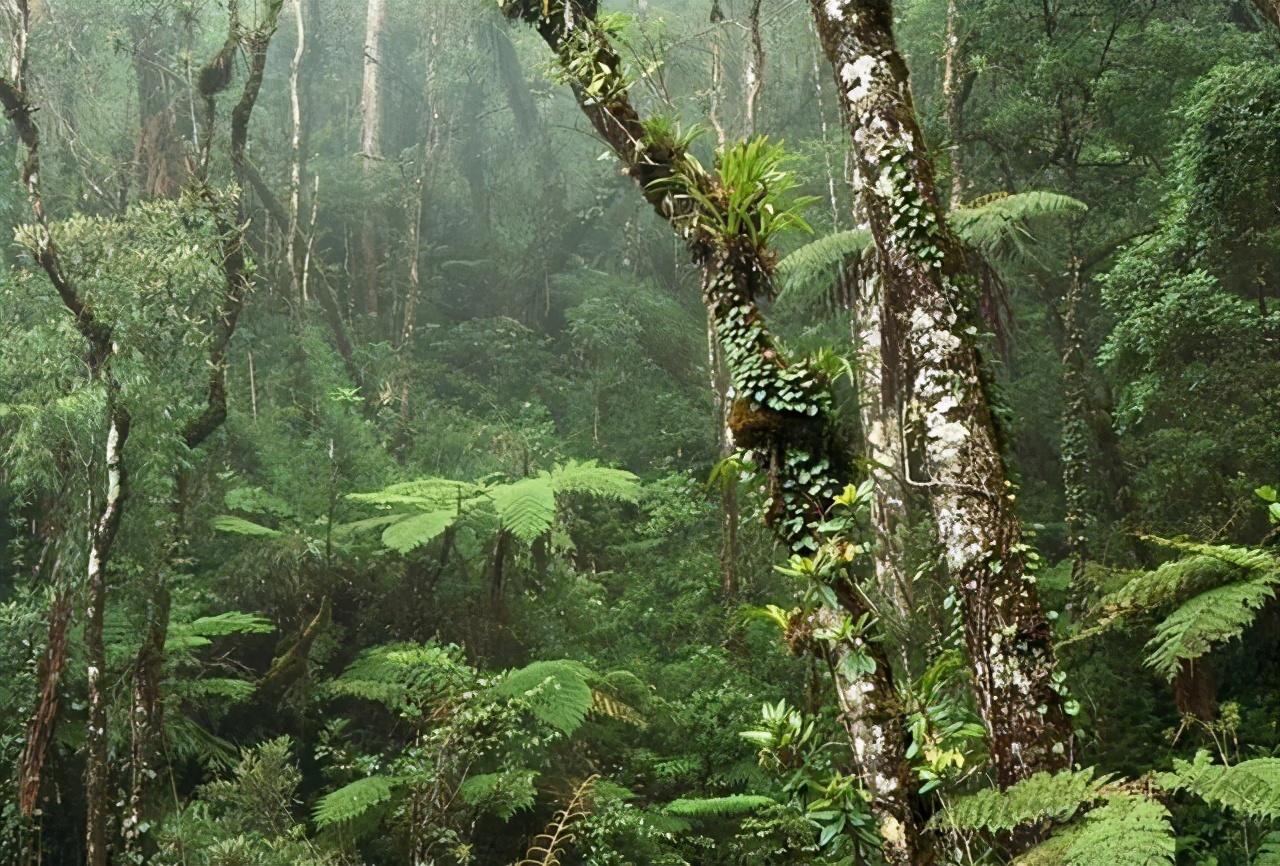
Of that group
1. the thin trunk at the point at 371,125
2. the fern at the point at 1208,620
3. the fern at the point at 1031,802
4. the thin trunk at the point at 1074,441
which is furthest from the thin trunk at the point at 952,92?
the thin trunk at the point at 371,125

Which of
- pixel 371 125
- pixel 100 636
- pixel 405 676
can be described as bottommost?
pixel 405 676

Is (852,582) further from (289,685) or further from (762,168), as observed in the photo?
(289,685)

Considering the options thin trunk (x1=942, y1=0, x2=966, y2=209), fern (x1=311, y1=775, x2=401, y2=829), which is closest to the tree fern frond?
Result: fern (x1=311, y1=775, x2=401, y2=829)

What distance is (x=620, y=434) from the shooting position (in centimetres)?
1388

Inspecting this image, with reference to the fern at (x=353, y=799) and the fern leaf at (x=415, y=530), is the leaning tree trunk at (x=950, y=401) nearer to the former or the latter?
the fern at (x=353, y=799)

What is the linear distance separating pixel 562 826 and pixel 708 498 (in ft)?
24.3

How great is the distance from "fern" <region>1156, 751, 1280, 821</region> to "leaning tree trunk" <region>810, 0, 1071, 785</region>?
30 cm

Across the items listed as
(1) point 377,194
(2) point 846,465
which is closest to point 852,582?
(2) point 846,465

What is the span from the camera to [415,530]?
763 cm

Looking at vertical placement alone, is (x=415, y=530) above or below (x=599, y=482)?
below

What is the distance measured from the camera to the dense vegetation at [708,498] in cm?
305

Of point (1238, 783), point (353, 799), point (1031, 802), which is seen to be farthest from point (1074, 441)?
point (1031, 802)

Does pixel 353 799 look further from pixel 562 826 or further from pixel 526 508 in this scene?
pixel 526 508

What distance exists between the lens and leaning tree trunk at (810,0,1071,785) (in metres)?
2.75
